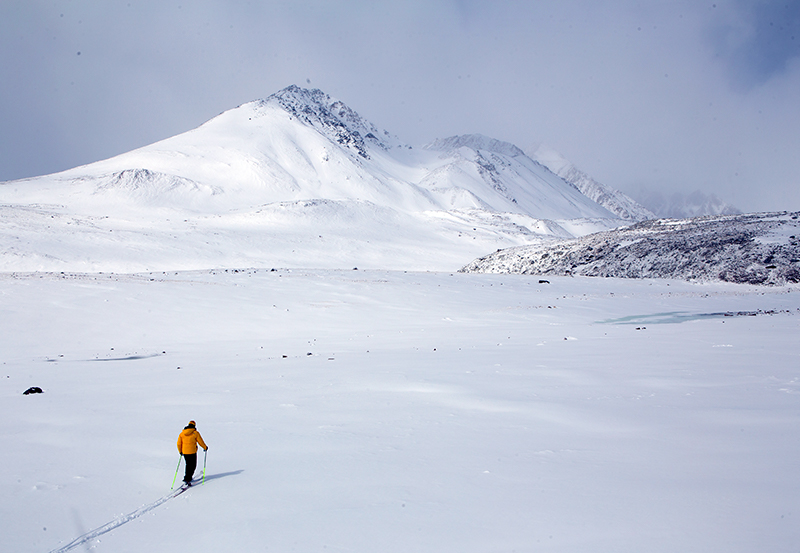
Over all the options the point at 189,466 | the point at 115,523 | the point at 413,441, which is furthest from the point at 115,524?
the point at 413,441

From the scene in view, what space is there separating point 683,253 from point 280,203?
67.6 meters

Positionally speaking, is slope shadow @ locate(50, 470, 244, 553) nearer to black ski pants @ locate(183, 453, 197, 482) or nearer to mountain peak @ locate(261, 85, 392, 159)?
black ski pants @ locate(183, 453, 197, 482)

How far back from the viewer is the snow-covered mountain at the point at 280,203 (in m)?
51.4

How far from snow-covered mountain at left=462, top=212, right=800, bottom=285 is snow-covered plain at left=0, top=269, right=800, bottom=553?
63.2 ft

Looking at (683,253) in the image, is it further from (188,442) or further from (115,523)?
(115,523)

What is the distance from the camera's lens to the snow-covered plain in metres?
4.50

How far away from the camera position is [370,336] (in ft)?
58.9

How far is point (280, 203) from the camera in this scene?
291 feet

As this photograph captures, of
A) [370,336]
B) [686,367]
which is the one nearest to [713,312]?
[686,367]

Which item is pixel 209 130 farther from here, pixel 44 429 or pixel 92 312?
pixel 44 429

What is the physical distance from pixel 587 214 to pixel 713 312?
176 metres

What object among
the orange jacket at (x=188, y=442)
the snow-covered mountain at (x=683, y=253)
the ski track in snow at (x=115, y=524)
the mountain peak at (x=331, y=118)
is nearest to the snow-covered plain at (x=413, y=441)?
the ski track in snow at (x=115, y=524)

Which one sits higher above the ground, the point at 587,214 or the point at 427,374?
the point at 587,214

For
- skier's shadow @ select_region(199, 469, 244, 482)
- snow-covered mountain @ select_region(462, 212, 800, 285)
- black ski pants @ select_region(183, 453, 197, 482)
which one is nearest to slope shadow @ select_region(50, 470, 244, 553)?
black ski pants @ select_region(183, 453, 197, 482)
